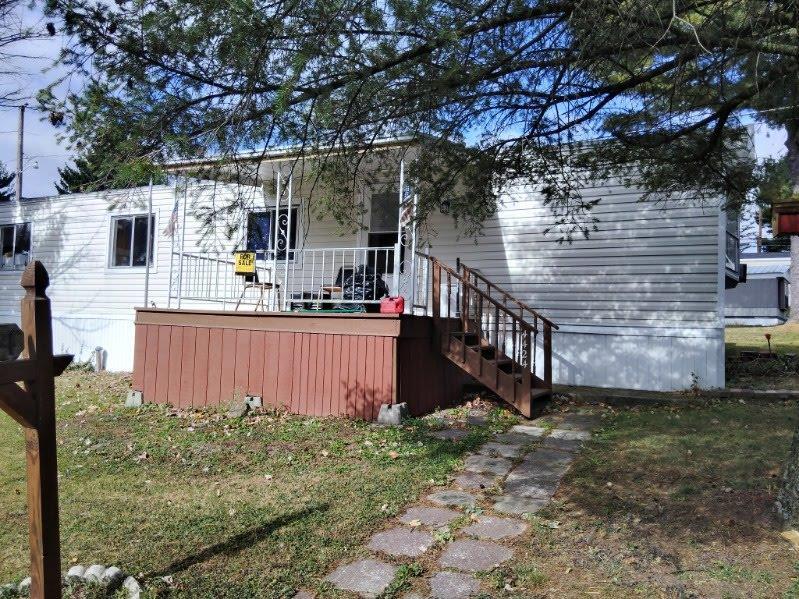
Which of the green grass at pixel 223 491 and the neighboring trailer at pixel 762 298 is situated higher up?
the neighboring trailer at pixel 762 298

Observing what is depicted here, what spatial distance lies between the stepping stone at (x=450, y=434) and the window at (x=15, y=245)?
493 inches

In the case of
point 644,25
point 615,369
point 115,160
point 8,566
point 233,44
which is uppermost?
point 644,25

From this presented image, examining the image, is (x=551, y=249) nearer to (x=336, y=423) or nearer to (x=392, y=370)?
(x=392, y=370)

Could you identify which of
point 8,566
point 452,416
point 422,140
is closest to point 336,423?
point 452,416

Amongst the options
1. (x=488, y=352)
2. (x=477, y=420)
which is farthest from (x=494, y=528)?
(x=488, y=352)

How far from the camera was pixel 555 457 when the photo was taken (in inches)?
220

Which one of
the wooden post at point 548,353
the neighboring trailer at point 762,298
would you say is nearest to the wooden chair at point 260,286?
the wooden post at point 548,353

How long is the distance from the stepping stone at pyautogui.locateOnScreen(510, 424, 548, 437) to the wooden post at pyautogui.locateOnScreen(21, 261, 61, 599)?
4880mm

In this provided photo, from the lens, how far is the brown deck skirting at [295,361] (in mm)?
7145

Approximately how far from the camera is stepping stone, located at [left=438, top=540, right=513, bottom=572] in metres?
3.39

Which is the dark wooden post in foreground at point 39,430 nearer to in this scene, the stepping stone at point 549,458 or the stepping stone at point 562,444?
the stepping stone at point 549,458

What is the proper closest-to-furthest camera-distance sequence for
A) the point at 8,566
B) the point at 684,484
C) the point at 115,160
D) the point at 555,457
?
the point at 8,566 → the point at 115,160 → the point at 684,484 → the point at 555,457

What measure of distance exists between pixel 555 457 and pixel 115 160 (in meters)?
4.34

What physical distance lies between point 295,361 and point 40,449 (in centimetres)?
490
